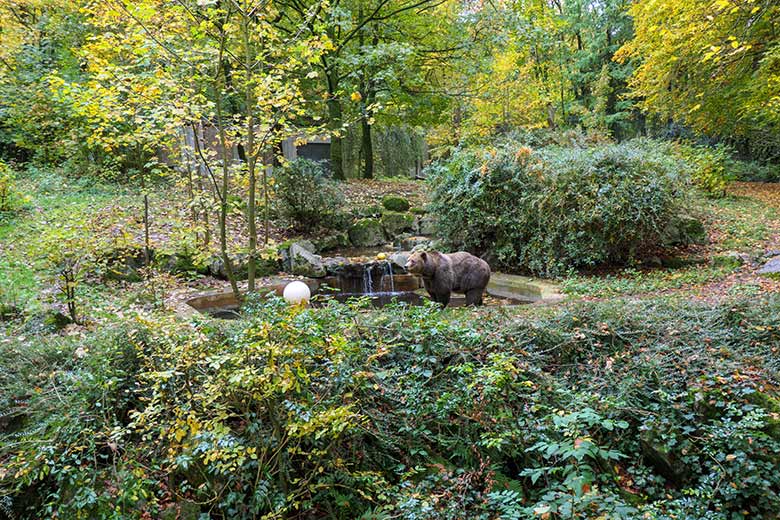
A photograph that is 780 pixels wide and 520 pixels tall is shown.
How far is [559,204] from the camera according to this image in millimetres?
8945

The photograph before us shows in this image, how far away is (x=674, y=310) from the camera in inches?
184

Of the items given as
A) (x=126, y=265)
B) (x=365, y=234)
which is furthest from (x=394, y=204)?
(x=126, y=265)

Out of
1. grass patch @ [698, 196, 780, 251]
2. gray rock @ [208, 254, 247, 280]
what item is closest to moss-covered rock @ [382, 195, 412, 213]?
gray rock @ [208, 254, 247, 280]

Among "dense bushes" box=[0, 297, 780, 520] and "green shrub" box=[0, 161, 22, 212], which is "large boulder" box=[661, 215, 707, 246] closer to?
"dense bushes" box=[0, 297, 780, 520]

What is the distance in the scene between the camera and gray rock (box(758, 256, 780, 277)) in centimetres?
715

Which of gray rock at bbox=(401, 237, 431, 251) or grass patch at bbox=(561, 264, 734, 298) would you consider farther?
gray rock at bbox=(401, 237, 431, 251)

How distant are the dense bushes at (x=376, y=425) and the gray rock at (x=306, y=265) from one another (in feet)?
17.6

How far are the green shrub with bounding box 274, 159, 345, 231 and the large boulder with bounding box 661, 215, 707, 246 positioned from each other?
23.7 feet

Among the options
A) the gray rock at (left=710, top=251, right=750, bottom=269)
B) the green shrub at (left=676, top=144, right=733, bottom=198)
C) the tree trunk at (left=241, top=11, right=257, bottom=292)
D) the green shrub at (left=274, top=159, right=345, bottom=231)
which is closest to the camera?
the tree trunk at (left=241, top=11, right=257, bottom=292)

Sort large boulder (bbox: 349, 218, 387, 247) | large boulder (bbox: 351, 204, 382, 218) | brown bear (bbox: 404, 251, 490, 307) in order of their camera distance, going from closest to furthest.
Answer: brown bear (bbox: 404, 251, 490, 307), large boulder (bbox: 349, 218, 387, 247), large boulder (bbox: 351, 204, 382, 218)

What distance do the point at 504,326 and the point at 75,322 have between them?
4744 millimetres

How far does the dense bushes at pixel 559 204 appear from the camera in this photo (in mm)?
8545

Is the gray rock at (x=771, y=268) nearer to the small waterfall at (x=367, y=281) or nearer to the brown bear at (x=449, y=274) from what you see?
the brown bear at (x=449, y=274)

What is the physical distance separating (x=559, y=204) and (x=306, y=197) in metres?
5.69
